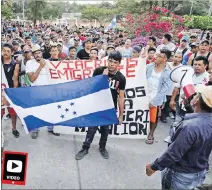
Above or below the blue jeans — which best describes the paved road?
below

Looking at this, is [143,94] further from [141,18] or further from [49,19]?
[49,19]

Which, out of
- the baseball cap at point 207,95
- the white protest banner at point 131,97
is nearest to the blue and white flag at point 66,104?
the white protest banner at point 131,97

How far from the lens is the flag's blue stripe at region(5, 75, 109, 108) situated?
3604mm

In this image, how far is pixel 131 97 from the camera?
467 centimetres

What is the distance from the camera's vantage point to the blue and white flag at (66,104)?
3.63 meters

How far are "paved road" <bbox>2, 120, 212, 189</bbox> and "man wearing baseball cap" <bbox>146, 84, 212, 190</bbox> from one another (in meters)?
1.15

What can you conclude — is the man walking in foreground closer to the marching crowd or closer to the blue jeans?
the marching crowd

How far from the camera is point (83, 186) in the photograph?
3.51 meters

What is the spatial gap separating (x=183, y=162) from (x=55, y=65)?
2.84 metres

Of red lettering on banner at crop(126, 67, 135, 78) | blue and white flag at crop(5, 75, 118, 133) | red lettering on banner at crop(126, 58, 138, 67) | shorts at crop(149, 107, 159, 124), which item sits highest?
red lettering on banner at crop(126, 58, 138, 67)

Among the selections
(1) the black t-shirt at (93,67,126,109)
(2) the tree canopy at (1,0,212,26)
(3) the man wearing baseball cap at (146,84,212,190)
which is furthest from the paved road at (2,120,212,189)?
(2) the tree canopy at (1,0,212,26)

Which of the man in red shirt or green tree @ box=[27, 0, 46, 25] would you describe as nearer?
the man in red shirt

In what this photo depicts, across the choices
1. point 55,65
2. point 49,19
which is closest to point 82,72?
point 55,65

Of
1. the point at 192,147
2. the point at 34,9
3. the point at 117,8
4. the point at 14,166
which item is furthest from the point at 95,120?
the point at 34,9
